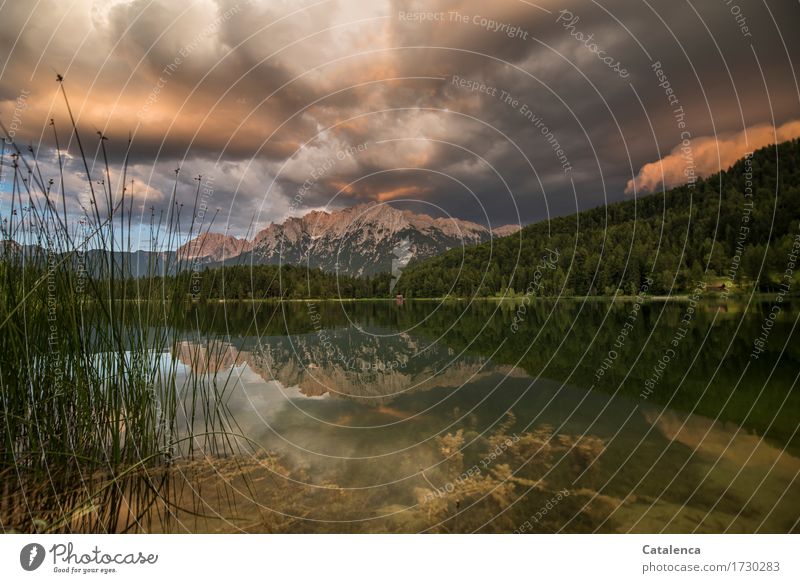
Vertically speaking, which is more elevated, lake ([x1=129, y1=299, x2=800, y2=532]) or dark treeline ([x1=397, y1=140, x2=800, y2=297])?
dark treeline ([x1=397, y1=140, x2=800, y2=297])

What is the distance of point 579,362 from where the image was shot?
9414 mm

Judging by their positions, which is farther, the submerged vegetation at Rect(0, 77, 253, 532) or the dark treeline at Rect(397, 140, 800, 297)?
the dark treeline at Rect(397, 140, 800, 297)

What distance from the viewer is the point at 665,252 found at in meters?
55.0

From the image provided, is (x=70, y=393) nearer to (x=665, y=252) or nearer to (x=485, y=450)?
(x=485, y=450)

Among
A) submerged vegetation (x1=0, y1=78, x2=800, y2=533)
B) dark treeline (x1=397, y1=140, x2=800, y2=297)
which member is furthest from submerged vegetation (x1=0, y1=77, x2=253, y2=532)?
dark treeline (x1=397, y1=140, x2=800, y2=297)

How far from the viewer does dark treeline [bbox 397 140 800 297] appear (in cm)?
3897

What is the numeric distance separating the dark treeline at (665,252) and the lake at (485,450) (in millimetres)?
22923

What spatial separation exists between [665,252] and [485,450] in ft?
219

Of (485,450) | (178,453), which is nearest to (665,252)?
(485,450)

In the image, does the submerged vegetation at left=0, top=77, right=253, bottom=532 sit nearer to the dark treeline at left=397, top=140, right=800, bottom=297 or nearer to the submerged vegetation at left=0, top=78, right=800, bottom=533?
the submerged vegetation at left=0, top=78, right=800, bottom=533

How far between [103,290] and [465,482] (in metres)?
4.18

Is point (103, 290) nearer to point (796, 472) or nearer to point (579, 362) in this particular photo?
point (796, 472)

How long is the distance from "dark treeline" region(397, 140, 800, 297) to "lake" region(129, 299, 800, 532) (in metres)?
22.9
